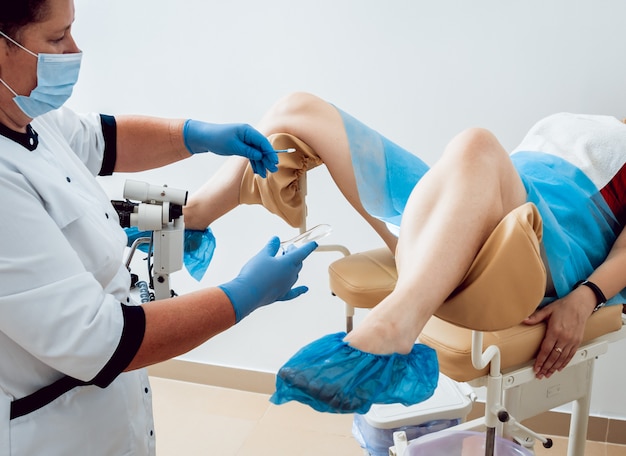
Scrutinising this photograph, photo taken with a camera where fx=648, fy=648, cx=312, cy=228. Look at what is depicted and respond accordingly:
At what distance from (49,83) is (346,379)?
699 mm

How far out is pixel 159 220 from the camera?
52.8 inches

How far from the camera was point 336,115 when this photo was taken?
163cm

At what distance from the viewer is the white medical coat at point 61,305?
0.97 m

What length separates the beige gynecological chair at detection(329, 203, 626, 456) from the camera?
3.72 feet

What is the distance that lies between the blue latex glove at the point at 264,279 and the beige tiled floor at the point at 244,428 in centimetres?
110

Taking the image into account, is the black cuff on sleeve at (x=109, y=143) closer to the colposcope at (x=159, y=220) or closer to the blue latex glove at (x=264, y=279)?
the colposcope at (x=159, y=220)

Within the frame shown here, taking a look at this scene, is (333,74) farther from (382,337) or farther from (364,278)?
(382,337)

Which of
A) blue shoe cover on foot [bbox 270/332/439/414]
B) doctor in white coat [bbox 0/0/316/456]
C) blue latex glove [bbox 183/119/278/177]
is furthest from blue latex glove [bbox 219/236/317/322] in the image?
blue latex glove [bbox 183/119/278/177]

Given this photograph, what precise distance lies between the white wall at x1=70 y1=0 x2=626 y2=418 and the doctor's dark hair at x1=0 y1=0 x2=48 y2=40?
1311 millimetres

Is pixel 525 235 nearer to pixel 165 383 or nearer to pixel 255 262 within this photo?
pixel 255 262

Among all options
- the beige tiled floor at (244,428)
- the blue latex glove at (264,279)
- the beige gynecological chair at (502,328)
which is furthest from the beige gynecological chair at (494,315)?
the beige tiled floor at (244,428)

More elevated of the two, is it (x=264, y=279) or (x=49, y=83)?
(x=49, y=83)

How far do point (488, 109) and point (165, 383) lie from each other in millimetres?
1690

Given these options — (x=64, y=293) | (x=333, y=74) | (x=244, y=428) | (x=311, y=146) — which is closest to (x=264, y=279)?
(x=64, y=293)
